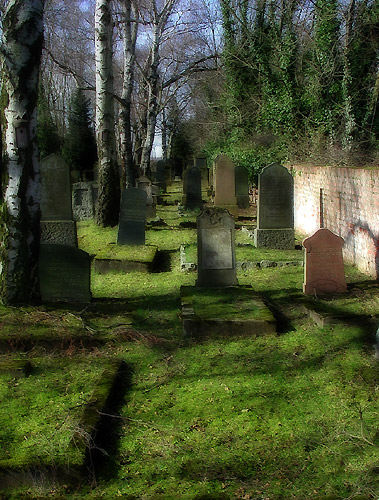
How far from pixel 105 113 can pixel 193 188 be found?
5.26 meters

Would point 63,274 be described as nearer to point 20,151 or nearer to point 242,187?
point 20,151

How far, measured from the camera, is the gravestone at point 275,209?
38.8 ft

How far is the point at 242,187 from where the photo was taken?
62.7ft

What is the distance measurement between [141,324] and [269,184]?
5.92 m

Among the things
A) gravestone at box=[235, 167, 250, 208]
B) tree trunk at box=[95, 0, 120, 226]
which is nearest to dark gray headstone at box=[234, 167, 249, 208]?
gravestone at box=[235, 167, 250, 208]

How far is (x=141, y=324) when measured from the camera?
692cm

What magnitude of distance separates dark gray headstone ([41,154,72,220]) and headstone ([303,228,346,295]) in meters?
5.95

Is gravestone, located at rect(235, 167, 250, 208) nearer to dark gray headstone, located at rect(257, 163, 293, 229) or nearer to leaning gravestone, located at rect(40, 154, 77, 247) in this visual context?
dark gray headstone, located at rect(257, 163, 293, 229)

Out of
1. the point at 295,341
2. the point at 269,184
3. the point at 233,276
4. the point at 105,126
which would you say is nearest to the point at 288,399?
the point at 295,341

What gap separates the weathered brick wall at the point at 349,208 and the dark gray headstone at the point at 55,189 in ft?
18.2

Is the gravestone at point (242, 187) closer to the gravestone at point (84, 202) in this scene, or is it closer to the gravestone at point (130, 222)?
the gravestone at point (84, 202)

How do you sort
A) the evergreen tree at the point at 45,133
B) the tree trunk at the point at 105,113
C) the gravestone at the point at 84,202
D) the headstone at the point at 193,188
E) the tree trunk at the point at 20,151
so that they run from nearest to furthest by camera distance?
the tree trunk at the point at 20,151 < the tree trunk at the point at 105,113 < the gravestone at the point at 84,202 < the headstone at the point at 193,188 < the evergreen tree at the point at 45,133

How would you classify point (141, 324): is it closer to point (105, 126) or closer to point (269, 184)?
point (269, 184)

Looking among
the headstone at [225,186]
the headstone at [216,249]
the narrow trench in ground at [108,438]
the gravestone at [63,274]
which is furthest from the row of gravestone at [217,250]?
the headstone at [225,186]
